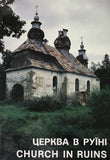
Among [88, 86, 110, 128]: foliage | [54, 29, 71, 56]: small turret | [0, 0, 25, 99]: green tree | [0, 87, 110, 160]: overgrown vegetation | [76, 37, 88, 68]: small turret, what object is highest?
[54, 29, 71, 56]: small turret

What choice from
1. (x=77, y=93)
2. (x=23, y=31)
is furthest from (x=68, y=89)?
(x=23, y=31)

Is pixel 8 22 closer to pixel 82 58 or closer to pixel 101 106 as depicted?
pixel 101 106

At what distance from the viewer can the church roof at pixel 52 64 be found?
2119 centimetres

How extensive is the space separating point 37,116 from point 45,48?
457 inches

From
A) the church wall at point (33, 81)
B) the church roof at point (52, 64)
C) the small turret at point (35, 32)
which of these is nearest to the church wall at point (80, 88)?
the church roof at point (52, 64)

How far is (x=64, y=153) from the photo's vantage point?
6227 millimetres

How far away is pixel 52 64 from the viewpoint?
22984 mm

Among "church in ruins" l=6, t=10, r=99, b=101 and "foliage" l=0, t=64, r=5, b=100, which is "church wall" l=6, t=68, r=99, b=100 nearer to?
"church in ruins" l=6, t=10, r=99, b=101

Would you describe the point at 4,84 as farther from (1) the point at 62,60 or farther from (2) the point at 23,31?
(2) the point at 23,31

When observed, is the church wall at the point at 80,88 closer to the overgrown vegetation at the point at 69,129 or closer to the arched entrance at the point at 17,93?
the arched entrance at the point at 17,93

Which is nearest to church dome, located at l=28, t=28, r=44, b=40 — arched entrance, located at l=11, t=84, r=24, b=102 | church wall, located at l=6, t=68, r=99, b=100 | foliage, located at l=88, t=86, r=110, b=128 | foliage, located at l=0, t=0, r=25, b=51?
church wall, located at l=6, t=68, r=99, b=100

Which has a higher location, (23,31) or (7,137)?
(23,31)

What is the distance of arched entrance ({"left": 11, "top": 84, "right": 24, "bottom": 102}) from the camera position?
21484mm

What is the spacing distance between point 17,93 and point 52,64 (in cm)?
432
